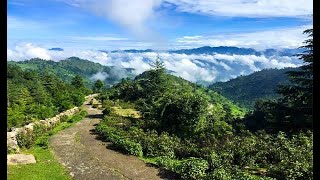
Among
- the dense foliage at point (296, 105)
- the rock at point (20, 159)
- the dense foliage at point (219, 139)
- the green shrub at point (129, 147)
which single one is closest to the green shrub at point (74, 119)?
the dense foliage at point (219, 139)

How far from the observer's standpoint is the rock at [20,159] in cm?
1701

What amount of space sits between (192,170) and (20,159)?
365 inches

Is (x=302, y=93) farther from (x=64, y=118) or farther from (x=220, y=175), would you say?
(x=64, y=118)

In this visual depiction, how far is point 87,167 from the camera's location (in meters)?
17.0

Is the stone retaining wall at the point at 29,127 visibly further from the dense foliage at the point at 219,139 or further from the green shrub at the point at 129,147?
the green shrub at the point at 129,147

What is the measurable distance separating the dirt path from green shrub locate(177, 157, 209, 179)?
105 centimetres

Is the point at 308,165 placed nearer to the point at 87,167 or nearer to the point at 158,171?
the point at 158,171

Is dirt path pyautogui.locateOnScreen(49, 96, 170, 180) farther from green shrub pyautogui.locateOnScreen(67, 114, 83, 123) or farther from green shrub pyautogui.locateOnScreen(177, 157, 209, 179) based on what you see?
green shrub pyautogui.locateOnScreen(67, 114, 83, 123)

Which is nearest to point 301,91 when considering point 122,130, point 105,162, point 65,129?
point 122,130

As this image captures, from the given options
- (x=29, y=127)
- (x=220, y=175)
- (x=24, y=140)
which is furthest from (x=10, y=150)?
(x=220, y=175)

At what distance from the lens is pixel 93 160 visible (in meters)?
18.3

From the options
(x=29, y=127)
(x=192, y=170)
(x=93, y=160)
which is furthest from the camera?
(x=29, y=127)

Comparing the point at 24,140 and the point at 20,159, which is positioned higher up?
the point at 24,140

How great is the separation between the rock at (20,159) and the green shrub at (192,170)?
26.8 ft
